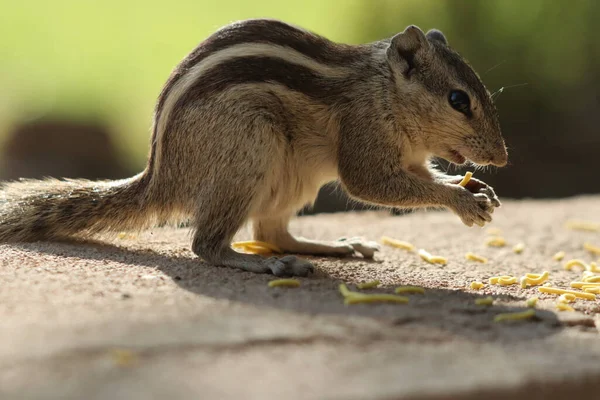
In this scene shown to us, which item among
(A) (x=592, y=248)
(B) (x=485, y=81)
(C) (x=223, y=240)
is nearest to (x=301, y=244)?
(C) (x=223, y=240)

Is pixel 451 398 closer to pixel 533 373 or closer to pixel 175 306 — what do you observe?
pixel 533 373

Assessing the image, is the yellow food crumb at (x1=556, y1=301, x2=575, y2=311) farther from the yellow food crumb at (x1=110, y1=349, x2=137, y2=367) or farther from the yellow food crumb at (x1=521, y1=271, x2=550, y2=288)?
the yellow food crumb at (x1=110, y1=349, x2=137, y2=367)

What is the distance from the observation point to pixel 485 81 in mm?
12383

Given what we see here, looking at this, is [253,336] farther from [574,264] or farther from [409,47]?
[574,264]

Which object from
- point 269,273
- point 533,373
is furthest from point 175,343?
point 269,273

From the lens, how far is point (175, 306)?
13.2ft

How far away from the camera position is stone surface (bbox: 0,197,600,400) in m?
3.04

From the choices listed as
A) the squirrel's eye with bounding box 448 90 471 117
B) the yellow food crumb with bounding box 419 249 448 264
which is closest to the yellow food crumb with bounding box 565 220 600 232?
the yellow food crumb with bounding box 419 249 448 264

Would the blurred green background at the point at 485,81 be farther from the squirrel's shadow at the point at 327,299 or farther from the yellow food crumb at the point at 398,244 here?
the squirrel's shadow at the point at 327,299

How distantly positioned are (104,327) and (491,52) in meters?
9.95

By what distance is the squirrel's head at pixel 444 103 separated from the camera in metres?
5.58

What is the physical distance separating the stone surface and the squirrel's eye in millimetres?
1177

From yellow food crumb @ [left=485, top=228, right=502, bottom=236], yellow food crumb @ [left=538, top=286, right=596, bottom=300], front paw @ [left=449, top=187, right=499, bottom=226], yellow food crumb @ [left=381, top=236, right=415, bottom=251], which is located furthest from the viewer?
yellow food crumb @ [left=485, top=228, right=502, bottom=236]

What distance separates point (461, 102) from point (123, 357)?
10.7ft
